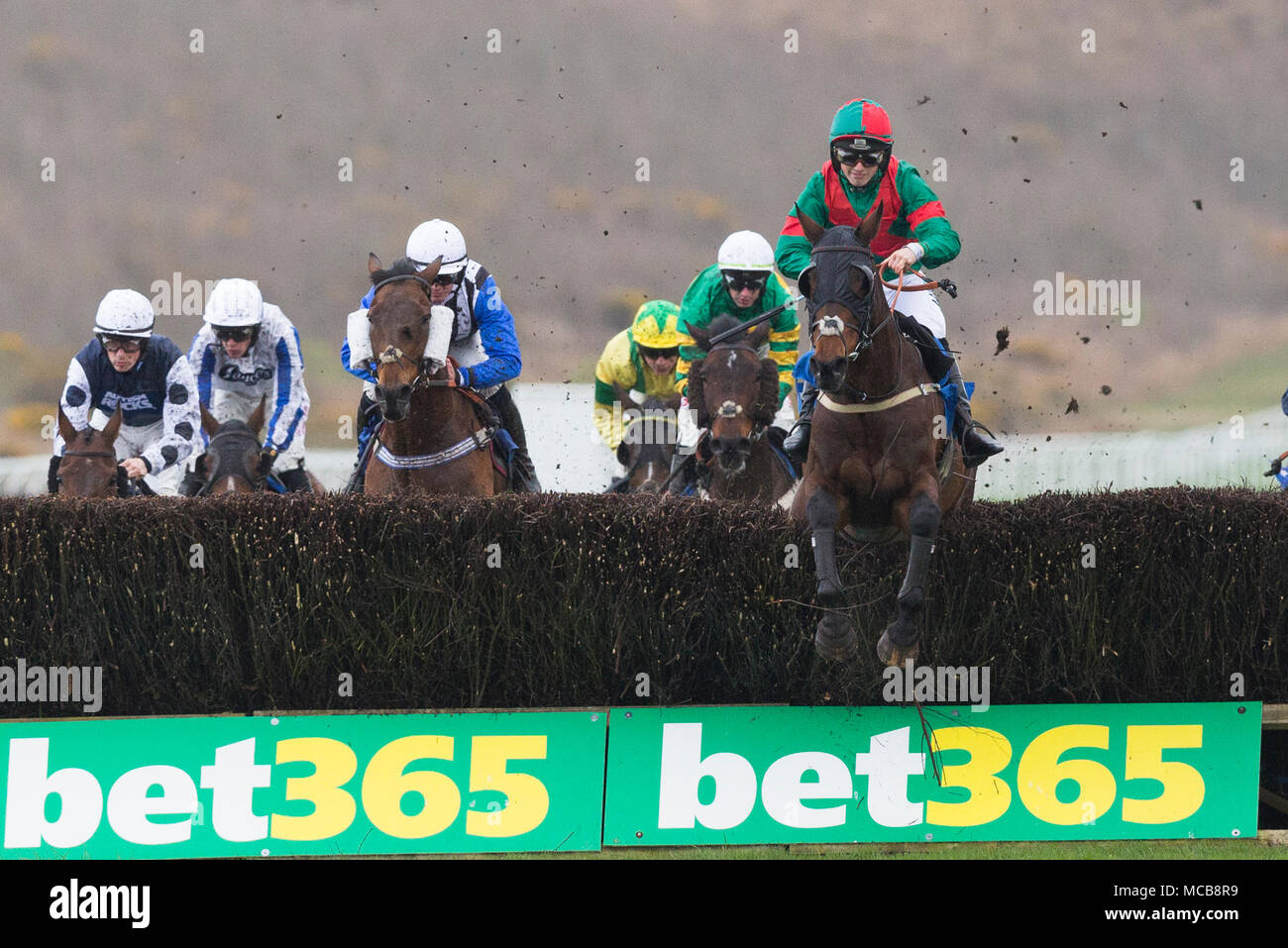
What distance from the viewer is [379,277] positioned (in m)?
6.59

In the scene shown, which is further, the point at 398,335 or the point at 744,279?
the point at 744,279

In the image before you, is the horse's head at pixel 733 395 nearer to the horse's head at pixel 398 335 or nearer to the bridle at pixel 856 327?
the horse's head at pixel 398 335

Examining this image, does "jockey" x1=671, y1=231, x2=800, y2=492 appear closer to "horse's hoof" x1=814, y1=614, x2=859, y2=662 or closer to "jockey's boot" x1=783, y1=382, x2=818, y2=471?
"jockey's boot" x1=783, y1=382, x2=818, y2=471

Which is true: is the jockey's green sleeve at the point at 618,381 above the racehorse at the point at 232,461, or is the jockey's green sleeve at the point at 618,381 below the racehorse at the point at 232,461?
above

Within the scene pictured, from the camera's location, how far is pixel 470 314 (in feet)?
24.2

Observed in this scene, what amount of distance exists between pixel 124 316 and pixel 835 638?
4.54 m

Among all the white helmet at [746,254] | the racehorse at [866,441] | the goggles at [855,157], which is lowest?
the racehorse at [866,441]

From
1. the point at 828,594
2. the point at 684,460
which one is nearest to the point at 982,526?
the point at 828,594

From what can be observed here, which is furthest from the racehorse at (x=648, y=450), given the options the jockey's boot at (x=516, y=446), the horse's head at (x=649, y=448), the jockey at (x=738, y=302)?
the jockey's boot at (x=516, y=446)

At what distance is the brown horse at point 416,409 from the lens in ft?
20.6

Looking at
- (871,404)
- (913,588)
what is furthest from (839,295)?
(913,588)

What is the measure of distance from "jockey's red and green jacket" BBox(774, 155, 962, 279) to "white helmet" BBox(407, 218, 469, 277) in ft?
6.46

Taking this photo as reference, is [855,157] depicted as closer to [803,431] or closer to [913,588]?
[803,431]

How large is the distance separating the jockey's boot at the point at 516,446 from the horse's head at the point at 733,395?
2.70 feet
